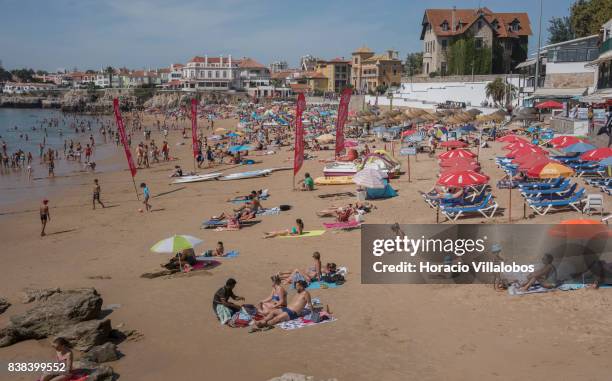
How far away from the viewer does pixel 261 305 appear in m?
8.96

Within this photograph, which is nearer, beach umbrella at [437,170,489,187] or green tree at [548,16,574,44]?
beach umbrella at [437,170,489,187]

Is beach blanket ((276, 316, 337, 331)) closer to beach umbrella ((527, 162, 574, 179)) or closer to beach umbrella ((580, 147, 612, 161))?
beach umbrella ((527, 162, 574, 179))

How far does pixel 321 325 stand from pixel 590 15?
165 ft

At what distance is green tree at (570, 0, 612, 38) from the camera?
43.2 metres

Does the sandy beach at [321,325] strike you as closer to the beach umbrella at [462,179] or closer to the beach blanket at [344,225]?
the beach blanket at [344,225]

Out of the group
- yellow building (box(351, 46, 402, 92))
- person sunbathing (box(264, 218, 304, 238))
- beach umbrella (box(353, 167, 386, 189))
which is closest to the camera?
person sunbathing (box(264, 218, 304, 238))

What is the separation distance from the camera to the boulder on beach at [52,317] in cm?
851

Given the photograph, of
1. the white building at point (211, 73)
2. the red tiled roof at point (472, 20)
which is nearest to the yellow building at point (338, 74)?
the white building at point (211, 73)

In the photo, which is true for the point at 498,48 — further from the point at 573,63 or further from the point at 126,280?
the point at 126,280

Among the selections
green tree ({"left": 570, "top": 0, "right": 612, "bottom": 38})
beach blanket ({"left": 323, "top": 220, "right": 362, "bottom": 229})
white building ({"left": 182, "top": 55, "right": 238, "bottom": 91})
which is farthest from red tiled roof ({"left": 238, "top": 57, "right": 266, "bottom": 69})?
beach blanket ({"left": 323, "top": 220, "right": 362, "bottom": 229})

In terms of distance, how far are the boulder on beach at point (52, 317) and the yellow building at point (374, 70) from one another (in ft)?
265

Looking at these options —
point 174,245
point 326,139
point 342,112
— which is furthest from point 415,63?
point 174,245

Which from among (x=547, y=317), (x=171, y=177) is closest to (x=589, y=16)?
(x=171, y=177)

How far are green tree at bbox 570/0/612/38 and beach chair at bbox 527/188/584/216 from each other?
35.9 m
